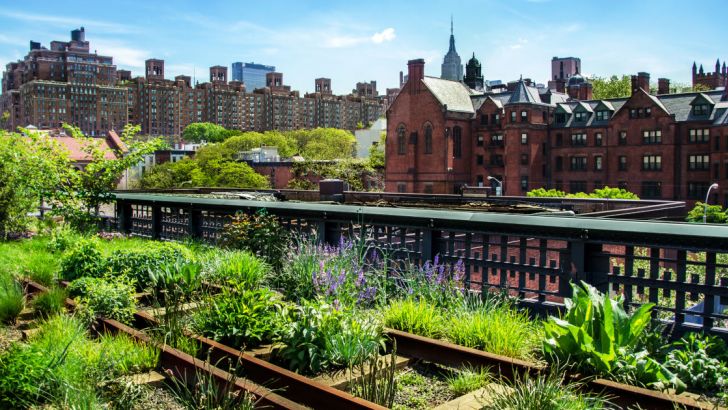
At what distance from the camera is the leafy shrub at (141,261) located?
8.10 m

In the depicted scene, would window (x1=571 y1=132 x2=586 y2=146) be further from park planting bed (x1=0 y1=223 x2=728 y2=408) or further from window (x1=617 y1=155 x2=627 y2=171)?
park planting bed (x1=0 y1=223 x2=728 y2=408)

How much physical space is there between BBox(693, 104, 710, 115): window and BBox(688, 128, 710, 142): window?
177 centimetres

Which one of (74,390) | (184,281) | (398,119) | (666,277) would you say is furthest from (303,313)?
(398,119)

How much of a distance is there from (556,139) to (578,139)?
102 inches

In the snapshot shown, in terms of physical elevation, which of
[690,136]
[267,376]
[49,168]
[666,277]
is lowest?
[267,376]

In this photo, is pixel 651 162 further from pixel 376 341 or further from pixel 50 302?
pixel 50 302

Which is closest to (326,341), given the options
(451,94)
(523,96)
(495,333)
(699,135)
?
(495,333)

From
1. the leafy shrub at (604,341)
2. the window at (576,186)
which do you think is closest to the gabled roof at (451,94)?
the window at (576,186)

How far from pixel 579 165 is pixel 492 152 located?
31.7 ft

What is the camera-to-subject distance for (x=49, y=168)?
14570mm

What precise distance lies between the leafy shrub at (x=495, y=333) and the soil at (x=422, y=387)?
0.35 metres

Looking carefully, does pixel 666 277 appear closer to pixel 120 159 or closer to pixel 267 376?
pixel 267 376

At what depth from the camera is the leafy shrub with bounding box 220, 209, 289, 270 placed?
367 inches

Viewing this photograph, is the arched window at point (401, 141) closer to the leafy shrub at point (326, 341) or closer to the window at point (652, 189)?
the window at point (652, 189)
